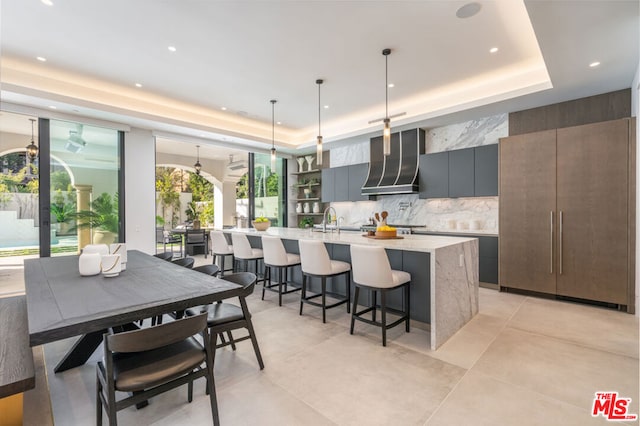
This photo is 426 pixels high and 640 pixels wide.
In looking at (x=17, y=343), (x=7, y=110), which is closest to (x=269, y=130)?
(x=7, y=110)

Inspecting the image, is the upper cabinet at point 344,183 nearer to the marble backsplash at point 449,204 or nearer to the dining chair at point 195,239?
the marble backsplash at point 449,204

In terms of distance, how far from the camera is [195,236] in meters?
8.02

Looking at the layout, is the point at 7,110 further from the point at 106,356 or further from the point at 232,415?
the point at 232,415

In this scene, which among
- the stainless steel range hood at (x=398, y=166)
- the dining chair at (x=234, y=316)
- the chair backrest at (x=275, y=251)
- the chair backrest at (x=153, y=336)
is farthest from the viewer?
the stainless steel range hood at (x=398, y=166)

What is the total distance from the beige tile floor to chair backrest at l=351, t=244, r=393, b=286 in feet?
1.95

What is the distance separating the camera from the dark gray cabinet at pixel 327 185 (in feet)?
23.8

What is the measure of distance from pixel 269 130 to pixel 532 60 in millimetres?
5092

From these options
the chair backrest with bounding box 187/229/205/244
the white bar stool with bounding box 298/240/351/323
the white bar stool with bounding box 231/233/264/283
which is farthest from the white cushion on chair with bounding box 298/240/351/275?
the chair backrest with bounding box 187/229/205/244

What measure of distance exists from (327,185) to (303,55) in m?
3.96

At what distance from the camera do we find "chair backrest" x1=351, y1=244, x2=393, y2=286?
2.74 meters

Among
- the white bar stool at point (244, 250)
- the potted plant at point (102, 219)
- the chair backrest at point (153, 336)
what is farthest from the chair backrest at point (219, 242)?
the chair backrest at point (153, 336)

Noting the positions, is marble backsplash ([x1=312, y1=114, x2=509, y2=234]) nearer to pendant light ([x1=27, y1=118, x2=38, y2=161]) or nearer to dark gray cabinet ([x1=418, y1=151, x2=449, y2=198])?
dark gray cabinet ([x1=418, y1=151, x2=449, y2=198])

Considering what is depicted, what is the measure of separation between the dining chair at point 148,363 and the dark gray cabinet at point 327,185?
5706 mm

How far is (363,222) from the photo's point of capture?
278 inches
